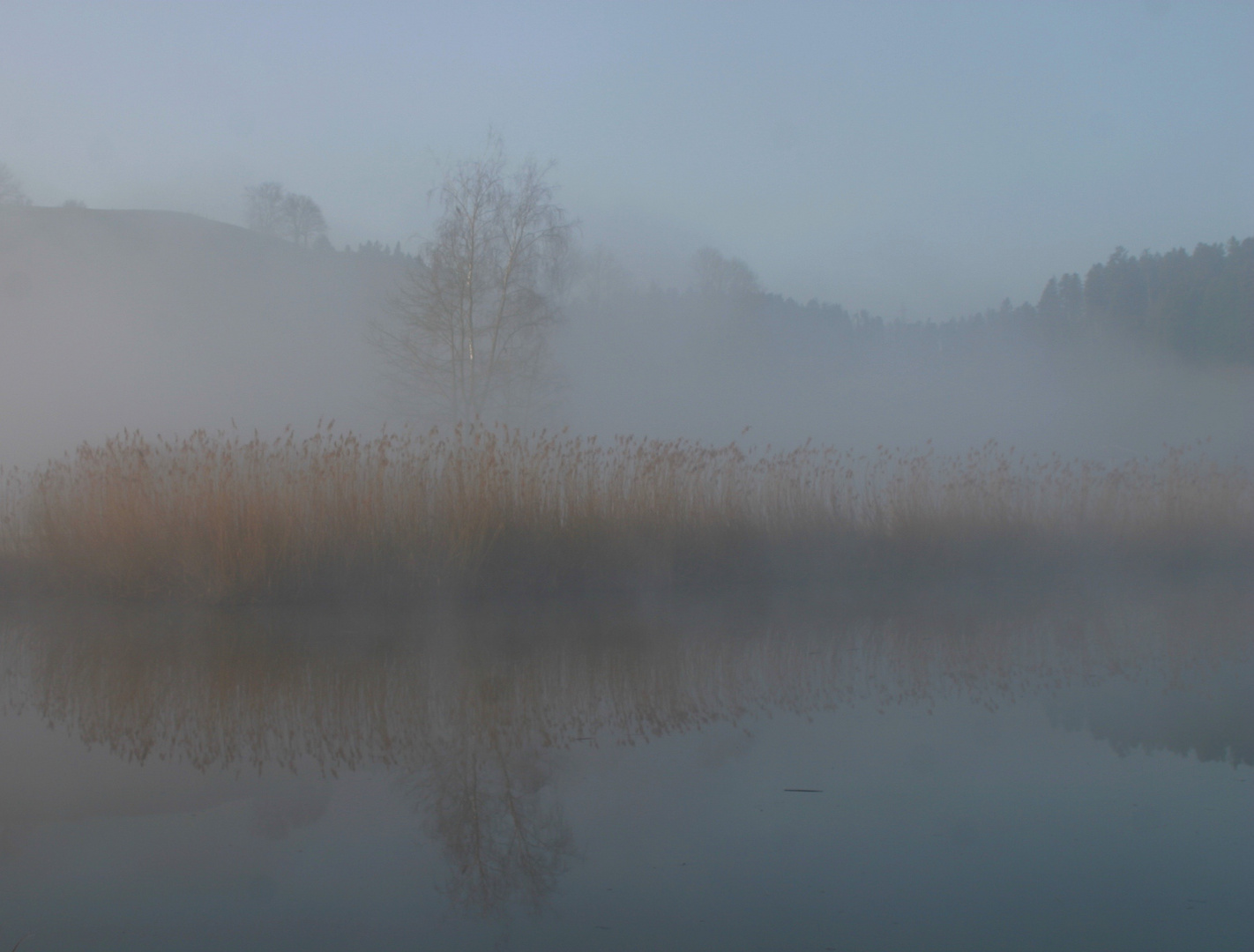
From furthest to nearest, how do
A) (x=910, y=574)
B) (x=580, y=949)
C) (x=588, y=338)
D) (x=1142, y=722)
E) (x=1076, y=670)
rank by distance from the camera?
(x=588, y=338) → (x=910, y=574) → (x=1076, y=670) → (x=1142, y=722) → (x=580, y=949)

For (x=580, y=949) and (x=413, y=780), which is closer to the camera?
(x=580, y=949)

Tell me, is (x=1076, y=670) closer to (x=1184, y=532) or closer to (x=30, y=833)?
(x=30, y=833)

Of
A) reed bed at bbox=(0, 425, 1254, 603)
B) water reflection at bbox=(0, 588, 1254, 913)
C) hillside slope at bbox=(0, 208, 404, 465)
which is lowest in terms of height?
water reflection at bbox=(0, 588, 1254, 913)

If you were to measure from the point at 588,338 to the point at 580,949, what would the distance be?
127ft

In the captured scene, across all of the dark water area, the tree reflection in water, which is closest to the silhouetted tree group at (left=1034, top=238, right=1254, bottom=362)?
the dark water area

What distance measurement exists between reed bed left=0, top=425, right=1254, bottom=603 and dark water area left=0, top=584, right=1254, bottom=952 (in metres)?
1.09

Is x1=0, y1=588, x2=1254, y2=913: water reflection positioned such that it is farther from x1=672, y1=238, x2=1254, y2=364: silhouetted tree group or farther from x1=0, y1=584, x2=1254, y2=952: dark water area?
x1=672, y1=238, x2=1254, y2=364: silhouetted tree group

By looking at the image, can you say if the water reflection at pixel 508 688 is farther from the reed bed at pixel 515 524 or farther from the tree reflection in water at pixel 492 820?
the reed bed at pixel 515 524

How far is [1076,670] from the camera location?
4855 mm

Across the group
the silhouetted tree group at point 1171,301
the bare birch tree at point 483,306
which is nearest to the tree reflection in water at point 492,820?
the bare birch tree at point 483,306

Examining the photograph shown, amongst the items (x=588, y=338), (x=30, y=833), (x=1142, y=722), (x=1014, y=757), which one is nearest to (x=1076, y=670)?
(x=1142, y=722)

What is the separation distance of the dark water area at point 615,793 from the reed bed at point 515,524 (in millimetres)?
1093

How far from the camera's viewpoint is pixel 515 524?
23.1ft

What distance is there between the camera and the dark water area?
2.23m
